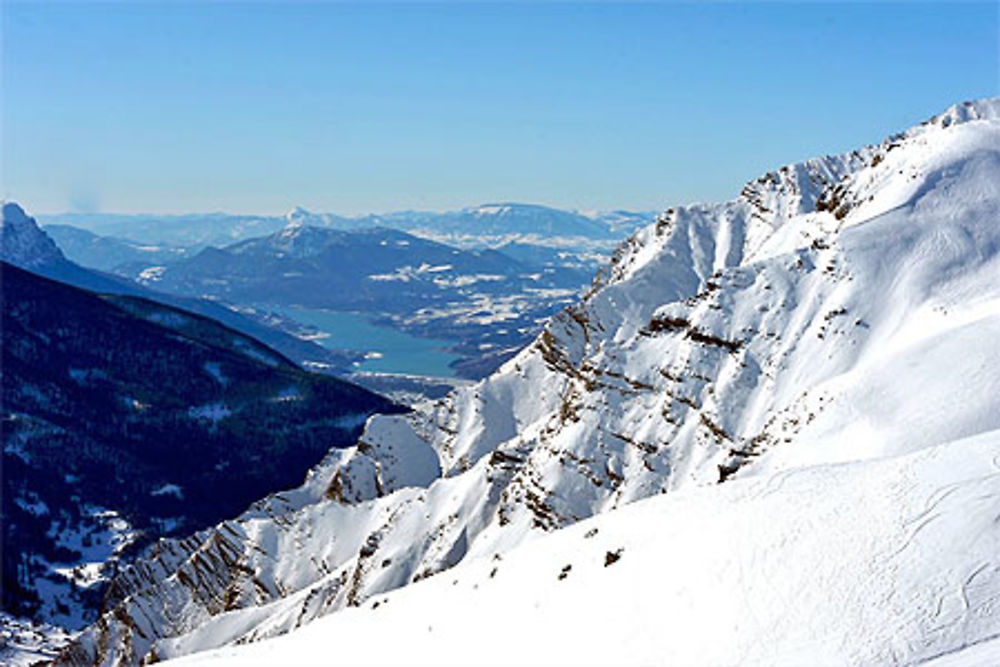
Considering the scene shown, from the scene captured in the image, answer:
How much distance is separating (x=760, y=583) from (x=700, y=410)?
2063 inches

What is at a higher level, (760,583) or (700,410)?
(760,583)

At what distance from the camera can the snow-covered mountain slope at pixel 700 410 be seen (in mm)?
59406

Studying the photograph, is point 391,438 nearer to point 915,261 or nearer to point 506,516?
point 506,516

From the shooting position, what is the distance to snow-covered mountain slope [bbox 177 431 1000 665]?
81.3ft

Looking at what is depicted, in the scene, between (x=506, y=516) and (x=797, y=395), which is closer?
(x=797, y=395)

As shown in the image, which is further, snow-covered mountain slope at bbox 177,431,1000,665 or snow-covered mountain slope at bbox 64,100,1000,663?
snow-covered mountain slope at bbox 64,100,1000,663

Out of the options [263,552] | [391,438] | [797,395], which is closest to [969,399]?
[797,395]

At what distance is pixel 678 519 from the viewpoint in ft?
120

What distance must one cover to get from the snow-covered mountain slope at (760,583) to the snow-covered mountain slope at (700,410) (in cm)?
2112

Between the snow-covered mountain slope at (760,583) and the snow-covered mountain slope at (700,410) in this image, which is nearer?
the snow-covered mountain slope at (760,583)

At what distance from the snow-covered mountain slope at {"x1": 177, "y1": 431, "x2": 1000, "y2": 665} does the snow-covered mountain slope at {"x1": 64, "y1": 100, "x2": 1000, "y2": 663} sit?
21124 millimetres

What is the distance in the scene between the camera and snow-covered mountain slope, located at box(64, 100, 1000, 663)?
195 ft

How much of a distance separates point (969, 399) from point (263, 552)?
91.4 m

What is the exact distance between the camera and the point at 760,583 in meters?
28.5
